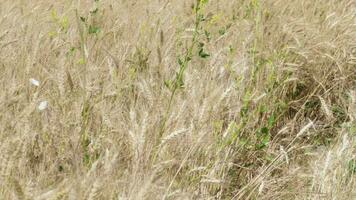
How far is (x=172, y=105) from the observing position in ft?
7.07

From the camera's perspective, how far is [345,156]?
7.42ft

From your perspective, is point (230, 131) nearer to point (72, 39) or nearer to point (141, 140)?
point (141, 140)

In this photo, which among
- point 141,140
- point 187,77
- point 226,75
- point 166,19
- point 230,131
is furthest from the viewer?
point 166,19

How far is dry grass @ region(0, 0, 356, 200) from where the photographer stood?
1658 mm

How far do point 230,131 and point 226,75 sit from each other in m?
0.56

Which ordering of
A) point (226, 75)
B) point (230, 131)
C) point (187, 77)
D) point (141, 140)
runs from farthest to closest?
point (226, 75)
point (187, 77)
point (230, 131)
point (141, 140)

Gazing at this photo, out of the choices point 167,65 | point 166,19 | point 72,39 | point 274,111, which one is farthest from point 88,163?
point 166,19

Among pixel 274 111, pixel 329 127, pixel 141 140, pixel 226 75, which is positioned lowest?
pixel 329 127

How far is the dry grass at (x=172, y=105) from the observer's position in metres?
1.66

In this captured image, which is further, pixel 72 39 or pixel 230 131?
pixel 72 39

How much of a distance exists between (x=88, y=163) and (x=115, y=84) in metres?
0.58

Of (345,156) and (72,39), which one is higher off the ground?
(72,39)

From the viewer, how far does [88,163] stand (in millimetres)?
1807

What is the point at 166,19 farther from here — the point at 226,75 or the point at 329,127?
the point at 329,127
